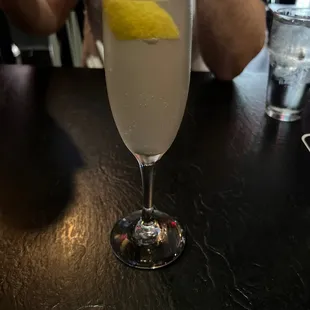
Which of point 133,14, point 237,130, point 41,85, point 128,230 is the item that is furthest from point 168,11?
point 41,85

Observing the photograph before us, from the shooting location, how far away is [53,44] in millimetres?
1646

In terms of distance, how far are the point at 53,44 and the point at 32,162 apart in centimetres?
116

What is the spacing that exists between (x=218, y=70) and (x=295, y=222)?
425 millimetres

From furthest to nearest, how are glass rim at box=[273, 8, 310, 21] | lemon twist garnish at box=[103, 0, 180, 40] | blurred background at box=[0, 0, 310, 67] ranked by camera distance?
1. blurred background at box=[0, 0, 310, 67]
2. glass rim at box=[273, 8, 310, 21]
3. lemon twist garnish at box=[103, 0, 180, 40]

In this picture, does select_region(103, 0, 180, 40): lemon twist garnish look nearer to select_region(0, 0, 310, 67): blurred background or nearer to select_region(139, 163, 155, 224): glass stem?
select_region(139, 163, 155, 224): glass stem

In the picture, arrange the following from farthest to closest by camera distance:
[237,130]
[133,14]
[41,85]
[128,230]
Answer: [41,85]
[237,130]
[128,230]
[133,14]

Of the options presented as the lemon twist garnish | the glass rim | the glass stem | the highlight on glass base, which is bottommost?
the highlight on glass base

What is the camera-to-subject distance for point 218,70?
852mm

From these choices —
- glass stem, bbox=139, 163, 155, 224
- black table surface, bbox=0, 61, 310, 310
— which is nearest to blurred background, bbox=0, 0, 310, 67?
black table surface, bbox=0, 61, 310, 310

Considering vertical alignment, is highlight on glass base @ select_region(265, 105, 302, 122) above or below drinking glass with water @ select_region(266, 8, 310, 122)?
below

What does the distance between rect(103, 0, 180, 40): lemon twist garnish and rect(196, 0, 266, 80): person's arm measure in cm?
49

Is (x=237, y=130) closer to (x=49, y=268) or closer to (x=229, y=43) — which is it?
(x=229, y=43)

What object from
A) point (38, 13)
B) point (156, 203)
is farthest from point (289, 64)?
point (38, 13)

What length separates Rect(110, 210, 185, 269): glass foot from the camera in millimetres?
447
